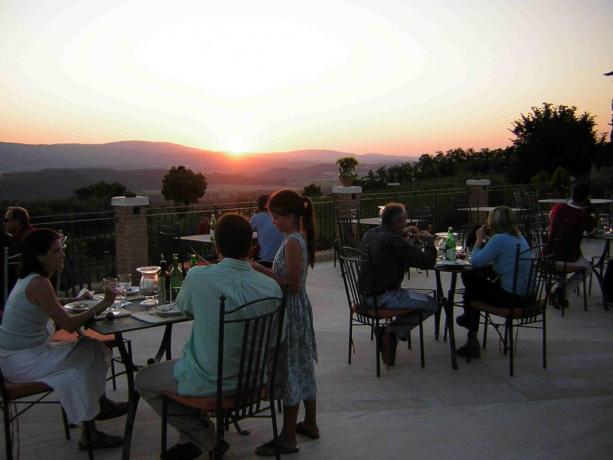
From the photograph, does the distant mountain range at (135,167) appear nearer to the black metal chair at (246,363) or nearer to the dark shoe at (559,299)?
the dark shoe at (559,299)

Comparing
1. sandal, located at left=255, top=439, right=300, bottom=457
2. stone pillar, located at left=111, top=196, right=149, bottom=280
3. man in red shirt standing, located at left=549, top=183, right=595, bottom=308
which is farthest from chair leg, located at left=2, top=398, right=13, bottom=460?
stone pillar, located at left=111, top=196, right=149, bottom=280

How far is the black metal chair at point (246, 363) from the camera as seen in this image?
259cm

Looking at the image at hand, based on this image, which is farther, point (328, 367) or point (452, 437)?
point (328, 367)

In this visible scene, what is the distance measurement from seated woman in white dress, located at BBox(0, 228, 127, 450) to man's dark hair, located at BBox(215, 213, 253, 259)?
0.71 meters

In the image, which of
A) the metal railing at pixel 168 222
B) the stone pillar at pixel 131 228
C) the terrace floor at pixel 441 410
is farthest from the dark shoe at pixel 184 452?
the stone pillar at pixel 131 228

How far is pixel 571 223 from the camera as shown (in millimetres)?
6121

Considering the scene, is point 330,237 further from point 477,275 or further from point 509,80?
point 477,275

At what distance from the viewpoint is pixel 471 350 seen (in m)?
4.66

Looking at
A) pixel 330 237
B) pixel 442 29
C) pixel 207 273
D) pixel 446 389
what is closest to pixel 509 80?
pixel 442 29

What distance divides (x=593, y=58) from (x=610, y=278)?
30.1ft

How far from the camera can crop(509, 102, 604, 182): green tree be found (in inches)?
914

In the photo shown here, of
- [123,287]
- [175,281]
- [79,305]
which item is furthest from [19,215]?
[175,281]

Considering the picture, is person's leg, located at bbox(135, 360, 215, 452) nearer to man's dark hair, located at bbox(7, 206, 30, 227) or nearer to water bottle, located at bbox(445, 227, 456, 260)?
water bottle, located at bbox(445, 227, 456, 260)

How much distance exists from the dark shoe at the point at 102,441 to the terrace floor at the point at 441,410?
0.13 ft
